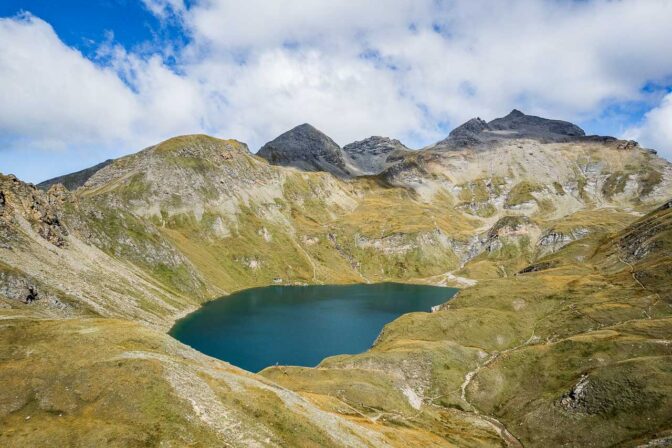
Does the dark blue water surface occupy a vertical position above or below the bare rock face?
below

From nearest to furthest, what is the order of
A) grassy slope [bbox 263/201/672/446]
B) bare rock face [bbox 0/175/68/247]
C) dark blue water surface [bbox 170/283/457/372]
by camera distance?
grassy slope [bbox 263/201/672/446], dark blue water surface [bbox 170/283/457/372], bare rock face [bbox 0/175/68/247]

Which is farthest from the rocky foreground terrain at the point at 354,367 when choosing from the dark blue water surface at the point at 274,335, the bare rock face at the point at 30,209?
the dark blue water surface at the point at 274,335

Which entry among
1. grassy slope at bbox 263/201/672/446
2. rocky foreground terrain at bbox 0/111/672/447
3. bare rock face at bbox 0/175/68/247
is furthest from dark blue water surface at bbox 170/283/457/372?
bare rock face at bbox 0/175/68/247

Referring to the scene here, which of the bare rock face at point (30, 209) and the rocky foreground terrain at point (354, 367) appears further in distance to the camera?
the bare rock face at point (30, 209)

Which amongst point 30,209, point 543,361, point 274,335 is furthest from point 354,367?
point 30,209

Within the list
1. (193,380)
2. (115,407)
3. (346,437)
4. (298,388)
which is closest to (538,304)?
(298,388)

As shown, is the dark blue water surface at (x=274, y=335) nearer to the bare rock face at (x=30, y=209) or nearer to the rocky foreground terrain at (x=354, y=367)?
the rocky foreground terrain at (x=354, y=367)

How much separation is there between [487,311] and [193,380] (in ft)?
356

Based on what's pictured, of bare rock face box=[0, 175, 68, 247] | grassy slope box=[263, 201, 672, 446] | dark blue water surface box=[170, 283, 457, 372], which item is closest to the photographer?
grassy slope box=[263, 201, 672, 446]

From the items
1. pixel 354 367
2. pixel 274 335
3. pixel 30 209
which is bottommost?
pixel 274 335

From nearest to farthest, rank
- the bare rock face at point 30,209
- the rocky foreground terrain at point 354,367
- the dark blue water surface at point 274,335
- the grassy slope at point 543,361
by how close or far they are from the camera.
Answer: the rocky foreground terrain at point 354,367 → the grassy slope at point 543,361 → the dark blue water surface at point 274,335 → the bare rock face at point 30,209

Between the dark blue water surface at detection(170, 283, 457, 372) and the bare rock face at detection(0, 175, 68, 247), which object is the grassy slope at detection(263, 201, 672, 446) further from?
the bare rock face at detection(0, 175, 68, 247)

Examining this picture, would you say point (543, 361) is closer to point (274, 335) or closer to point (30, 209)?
point (274, 335)

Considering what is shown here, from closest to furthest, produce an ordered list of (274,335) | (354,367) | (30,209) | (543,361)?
1. (543,361)
2. (354,367)
3. (274,335)
4. (30,209)
